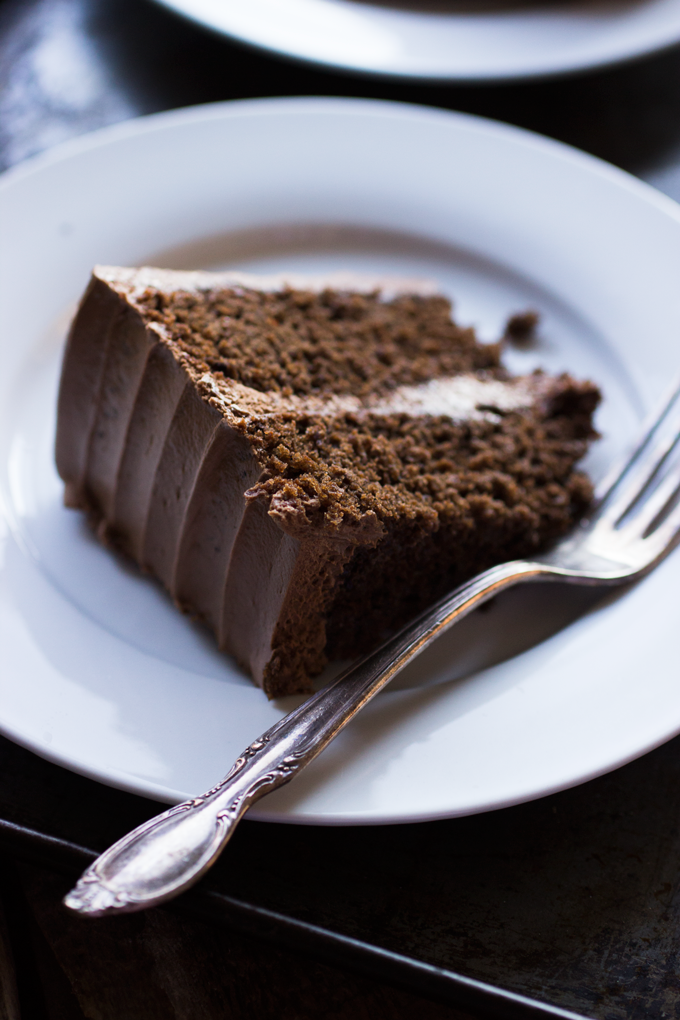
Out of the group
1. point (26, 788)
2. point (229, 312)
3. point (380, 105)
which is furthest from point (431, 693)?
point (380, 105)

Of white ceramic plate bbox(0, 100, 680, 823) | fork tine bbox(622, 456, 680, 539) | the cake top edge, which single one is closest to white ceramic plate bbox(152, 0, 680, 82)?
white ceramic plate bbox(0, 100, 680, 823)

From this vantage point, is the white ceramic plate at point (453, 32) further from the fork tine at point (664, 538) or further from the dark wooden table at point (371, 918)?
the dark wooden table at point (371, 918)

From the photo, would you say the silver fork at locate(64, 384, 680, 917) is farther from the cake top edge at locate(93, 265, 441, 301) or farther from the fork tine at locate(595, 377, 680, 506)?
the cake top edge at locate(93, 265, 441, 301)

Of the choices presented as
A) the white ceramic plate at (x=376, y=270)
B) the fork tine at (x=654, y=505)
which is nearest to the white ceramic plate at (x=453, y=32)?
the white ceramic plate at (x=376, y=270)

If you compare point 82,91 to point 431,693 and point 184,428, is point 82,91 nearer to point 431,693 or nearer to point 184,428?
point 184,428

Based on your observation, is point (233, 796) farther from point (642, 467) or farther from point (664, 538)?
point (642, 467)
